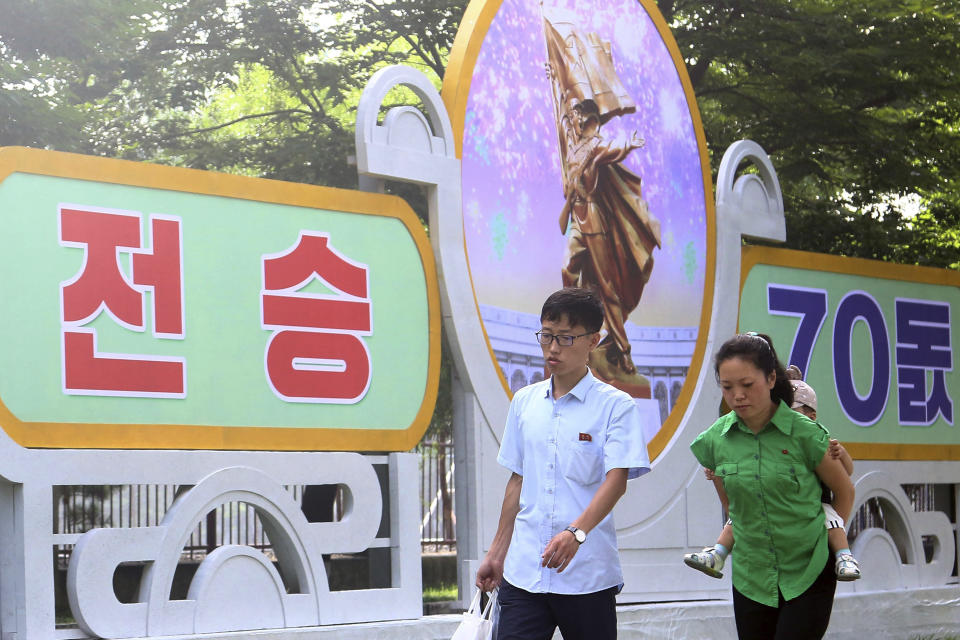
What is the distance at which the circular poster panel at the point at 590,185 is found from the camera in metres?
8.09

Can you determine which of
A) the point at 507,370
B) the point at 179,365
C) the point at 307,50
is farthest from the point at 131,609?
the point at 307,50

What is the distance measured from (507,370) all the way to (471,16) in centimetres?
217

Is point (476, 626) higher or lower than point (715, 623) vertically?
higher

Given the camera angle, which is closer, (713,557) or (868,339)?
(713,557)

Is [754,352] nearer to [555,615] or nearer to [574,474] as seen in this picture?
[574,474]

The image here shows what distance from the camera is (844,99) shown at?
45.8 ft

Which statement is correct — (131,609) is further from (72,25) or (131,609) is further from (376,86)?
(72,25)

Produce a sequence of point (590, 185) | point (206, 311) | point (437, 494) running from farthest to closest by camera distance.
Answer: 1. point (437, 494)
2. point (590, 185)
3. point (206, 311)

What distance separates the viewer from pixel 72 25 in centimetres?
1448

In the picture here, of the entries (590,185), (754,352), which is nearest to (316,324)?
(590,185)

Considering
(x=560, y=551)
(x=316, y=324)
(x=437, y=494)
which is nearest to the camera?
(x=560, y=551)

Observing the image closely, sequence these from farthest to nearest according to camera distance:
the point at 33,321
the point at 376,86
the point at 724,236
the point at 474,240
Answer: the point at 724,236 → the point at 474,240 → the point at 376,86 → the point at 33,321

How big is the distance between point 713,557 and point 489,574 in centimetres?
77

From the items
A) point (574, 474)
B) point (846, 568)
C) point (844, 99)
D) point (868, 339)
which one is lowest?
point (846, 568)
